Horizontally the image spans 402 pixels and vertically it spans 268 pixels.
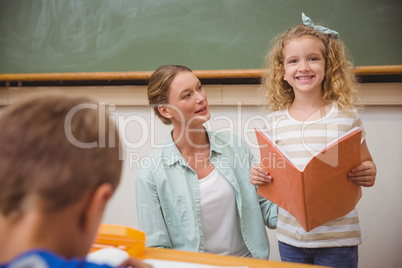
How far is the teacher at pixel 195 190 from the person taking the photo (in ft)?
3.30

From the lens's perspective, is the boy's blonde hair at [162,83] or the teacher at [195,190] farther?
the boy's blonde hair at [162,83]

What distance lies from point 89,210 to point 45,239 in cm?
5

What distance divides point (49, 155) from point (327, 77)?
91cm

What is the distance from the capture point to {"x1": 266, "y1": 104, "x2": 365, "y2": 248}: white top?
36.1 inches

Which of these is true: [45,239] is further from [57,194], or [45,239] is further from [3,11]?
[3,11]

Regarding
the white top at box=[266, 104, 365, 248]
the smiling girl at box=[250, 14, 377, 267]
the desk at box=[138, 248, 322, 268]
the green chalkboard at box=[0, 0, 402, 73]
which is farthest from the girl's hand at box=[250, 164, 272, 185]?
the green chalkboard at box=[0, 0, 402, 73]

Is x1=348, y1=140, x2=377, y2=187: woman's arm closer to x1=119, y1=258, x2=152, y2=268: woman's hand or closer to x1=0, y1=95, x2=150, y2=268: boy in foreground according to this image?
x1=119, y1=258, x2=152, y2=268: woman's hand

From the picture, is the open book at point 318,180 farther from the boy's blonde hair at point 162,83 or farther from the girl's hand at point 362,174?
the boy's blonde hair at point 162,83

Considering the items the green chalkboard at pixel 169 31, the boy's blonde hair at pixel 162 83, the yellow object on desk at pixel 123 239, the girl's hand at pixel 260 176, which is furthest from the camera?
the green chalkboard at pixel 169 31

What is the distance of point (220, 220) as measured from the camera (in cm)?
103

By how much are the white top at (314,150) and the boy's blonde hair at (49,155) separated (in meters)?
0.69

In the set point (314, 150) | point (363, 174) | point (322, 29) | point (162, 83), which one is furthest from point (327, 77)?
point (162, 83)

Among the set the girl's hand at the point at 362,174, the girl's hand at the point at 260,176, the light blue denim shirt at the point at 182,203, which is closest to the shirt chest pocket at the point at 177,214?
the light blue denim shirt at the point at 182,203

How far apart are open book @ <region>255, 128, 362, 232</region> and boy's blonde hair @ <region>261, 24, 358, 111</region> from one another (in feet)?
0.85
